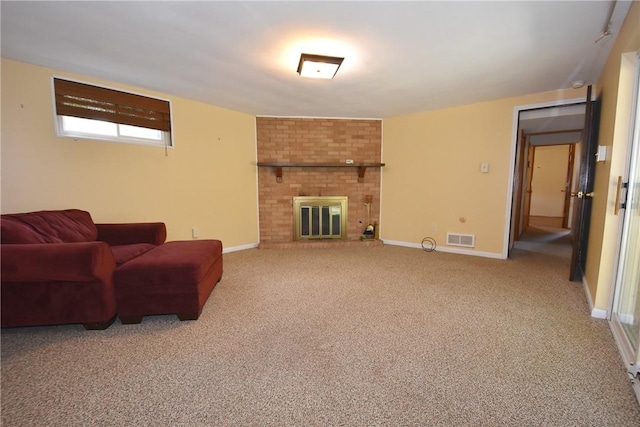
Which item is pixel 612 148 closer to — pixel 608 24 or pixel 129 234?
pixel 608 24

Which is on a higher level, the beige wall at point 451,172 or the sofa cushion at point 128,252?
the beige wall at point 451,172

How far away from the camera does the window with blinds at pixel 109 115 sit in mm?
2773

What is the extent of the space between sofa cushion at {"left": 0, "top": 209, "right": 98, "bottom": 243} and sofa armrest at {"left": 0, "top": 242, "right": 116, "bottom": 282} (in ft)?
0.65

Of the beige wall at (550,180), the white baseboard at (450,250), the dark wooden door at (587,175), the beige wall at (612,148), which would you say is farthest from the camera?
the beige wall at (550,180)

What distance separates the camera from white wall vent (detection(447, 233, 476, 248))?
13.2 ft

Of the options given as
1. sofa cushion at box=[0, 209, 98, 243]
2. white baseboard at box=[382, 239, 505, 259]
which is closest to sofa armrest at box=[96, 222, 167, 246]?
sofa cushion at box=[0, 209, 98, 243]

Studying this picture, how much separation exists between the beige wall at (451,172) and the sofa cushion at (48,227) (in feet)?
12.8

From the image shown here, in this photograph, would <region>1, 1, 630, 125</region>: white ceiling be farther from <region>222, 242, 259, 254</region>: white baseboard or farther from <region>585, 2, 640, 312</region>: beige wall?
<region>222, 242, 259, 254</region>: white baseboard

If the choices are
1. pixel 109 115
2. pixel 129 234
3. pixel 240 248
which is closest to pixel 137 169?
pixel 109 115

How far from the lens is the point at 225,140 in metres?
4.11

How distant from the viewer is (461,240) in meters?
4.10

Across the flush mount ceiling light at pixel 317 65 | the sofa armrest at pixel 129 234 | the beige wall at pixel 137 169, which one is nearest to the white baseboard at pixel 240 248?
the beige wall at pixel 137 169

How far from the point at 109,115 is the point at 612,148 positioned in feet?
14.9

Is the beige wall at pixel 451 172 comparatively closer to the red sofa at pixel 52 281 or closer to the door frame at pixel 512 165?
the door frame at pixel 512 165
